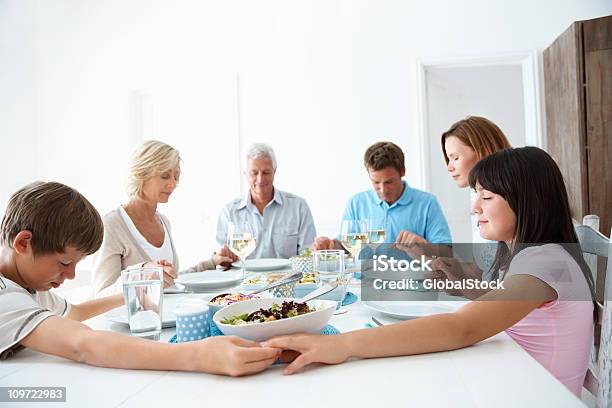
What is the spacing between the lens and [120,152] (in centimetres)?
443

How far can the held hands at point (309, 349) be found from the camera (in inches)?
30.0

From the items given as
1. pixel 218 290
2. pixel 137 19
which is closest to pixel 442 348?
pixel 218 290

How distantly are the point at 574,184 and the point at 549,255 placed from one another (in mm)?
2672

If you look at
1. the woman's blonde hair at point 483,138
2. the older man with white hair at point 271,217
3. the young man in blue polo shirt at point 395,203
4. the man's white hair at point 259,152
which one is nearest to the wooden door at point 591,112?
the young man in blue polo shirt at point 395,203

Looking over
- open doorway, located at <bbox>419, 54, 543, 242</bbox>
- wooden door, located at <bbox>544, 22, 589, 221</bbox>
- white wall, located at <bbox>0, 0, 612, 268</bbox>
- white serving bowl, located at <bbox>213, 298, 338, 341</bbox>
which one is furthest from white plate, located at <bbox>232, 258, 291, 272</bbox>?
wooden door, located at <bbox>544, 22, 589, 221</bbox>

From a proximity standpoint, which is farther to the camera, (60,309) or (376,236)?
(376,236)

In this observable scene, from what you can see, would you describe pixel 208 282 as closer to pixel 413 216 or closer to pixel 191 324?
pixel 191 324

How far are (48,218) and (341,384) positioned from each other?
726 millimetres

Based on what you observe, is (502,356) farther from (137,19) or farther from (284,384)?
(137,19)

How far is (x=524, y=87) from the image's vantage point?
3867 mm

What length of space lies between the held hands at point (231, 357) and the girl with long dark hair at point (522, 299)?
38 mm

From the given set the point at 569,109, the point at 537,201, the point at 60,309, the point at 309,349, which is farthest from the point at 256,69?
the point at 309,349

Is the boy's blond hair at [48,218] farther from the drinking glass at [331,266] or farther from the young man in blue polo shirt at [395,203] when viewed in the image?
the young man in blue polo shirt at [395,203]

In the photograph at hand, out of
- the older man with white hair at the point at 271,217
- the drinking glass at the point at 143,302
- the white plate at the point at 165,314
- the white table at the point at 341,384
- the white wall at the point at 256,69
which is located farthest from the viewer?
the white wall at the point at 256,69
